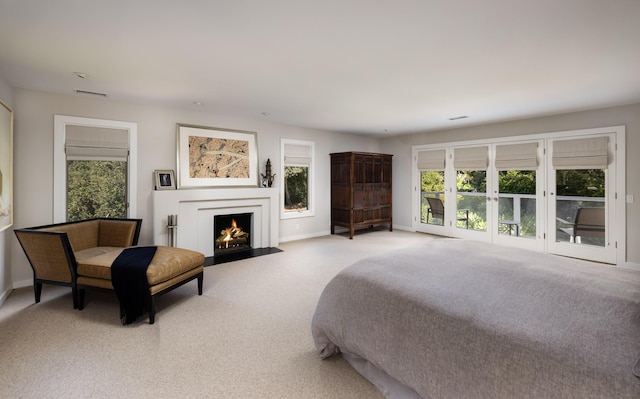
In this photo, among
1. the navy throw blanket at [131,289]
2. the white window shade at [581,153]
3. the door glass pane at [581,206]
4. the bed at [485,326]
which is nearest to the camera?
the bed at [485,326]

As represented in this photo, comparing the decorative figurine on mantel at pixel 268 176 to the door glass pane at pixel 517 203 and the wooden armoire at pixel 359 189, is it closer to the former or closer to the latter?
the wooden armoire at pixel 359 189

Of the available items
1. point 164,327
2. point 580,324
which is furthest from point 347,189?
point 580,324

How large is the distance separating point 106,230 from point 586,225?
7120 mm

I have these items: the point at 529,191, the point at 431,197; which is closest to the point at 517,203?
the point at 529,191

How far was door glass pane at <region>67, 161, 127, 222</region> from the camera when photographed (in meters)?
4.04

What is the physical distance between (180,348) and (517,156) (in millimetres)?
6022

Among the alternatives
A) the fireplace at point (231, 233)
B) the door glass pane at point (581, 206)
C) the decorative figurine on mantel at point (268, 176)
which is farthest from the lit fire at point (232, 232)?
the door glass pane at point (581, 206)

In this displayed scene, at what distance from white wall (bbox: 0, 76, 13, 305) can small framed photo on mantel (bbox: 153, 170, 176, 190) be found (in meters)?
1.70

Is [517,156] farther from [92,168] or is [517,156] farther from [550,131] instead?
[92,168]

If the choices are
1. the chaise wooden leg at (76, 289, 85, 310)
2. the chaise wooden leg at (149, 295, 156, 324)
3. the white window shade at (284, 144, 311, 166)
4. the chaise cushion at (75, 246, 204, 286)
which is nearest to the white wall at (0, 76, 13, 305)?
the chaise cushion at (75, 246, 204, 286)

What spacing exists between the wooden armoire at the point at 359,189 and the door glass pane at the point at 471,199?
63.8 inches

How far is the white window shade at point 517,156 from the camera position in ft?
17.5

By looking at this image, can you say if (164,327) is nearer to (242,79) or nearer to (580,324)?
(242,79)

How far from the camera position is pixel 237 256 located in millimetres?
5004
